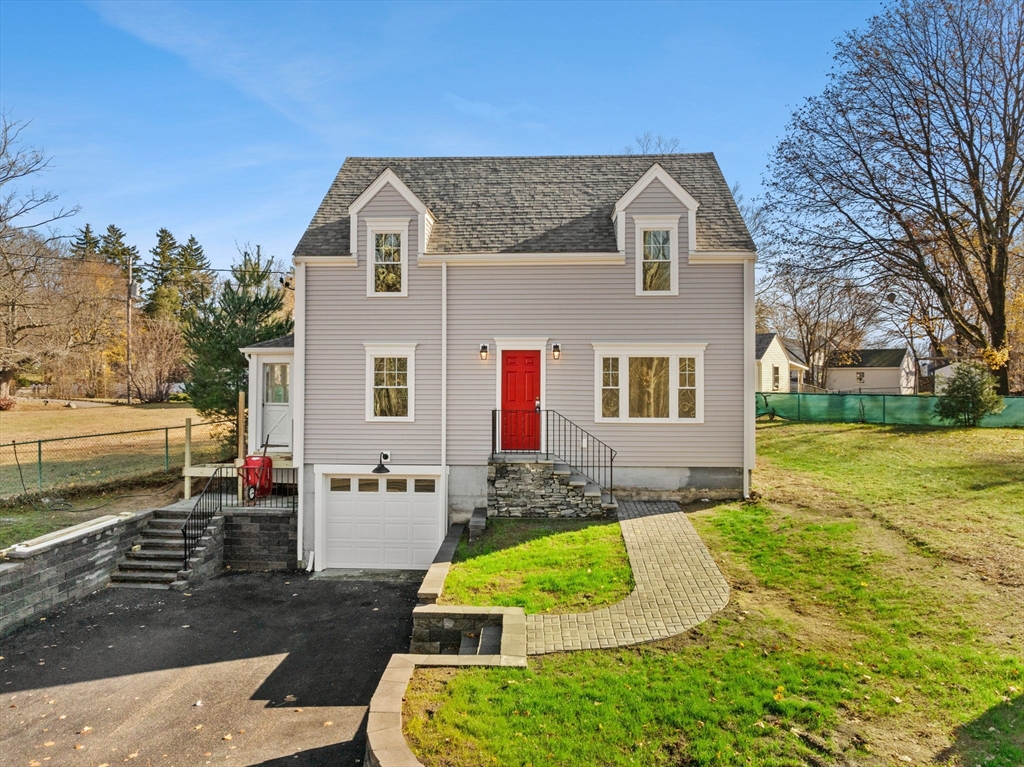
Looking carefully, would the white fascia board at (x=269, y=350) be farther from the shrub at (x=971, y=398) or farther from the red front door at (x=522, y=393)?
the shrub at (x=971, y=398)

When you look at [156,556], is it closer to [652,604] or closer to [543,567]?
[543,567]

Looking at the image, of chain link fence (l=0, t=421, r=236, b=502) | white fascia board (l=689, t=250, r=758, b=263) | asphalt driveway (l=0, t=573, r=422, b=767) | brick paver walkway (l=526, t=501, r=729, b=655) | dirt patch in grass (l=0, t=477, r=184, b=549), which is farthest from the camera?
chain link fence (l=0, t=421, r=236, b=502)

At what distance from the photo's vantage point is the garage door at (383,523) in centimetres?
1352

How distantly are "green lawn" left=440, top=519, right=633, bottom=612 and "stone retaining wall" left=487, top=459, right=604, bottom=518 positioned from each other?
0.27 metres

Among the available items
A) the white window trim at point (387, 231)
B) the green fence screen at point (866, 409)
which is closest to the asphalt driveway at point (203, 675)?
the white window trim at point (387, 231)

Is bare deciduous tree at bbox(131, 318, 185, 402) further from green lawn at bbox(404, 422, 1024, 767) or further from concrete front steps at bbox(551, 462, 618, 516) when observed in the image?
green lawn at bbox(404, 422, 1024, 767)

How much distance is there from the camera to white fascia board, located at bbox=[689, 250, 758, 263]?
12.7 m

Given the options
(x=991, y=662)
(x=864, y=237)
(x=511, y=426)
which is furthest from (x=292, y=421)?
(x=864, y=237)

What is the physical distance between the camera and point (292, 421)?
14133mm

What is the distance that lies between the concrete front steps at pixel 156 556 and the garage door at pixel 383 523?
3193 millimetres

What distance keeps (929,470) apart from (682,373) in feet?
23.2

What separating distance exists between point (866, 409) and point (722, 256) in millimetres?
15057

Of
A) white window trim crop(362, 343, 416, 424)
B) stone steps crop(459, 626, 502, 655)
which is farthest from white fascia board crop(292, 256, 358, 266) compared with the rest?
stone steps crop(459, 626, 502, 655)

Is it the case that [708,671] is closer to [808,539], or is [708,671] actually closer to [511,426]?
[808,539]
